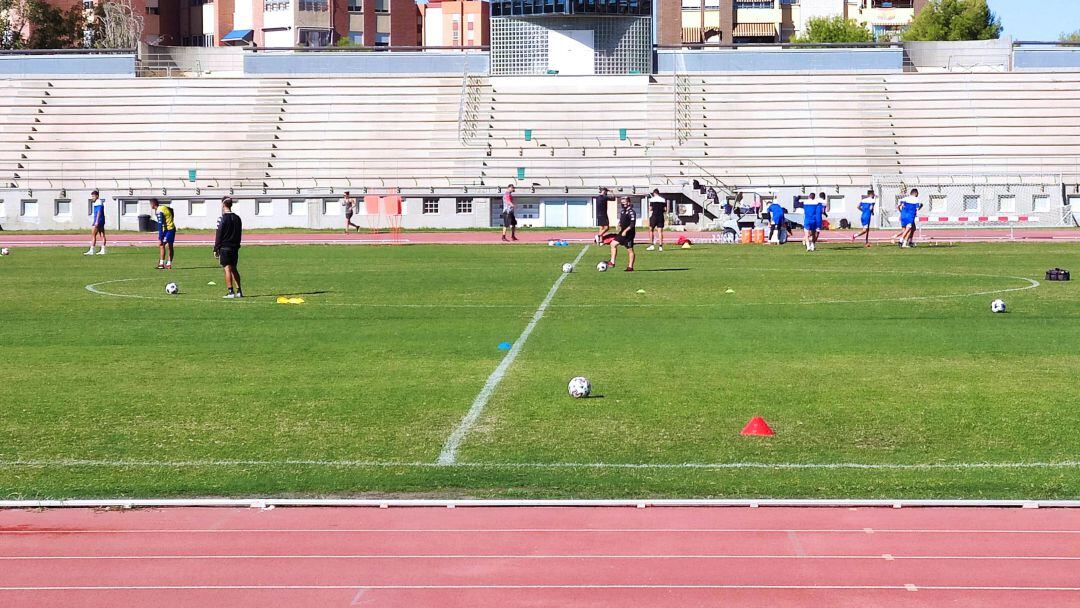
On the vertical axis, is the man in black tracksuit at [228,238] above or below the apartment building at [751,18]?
below

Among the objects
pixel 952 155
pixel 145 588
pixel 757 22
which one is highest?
pixel 757 22

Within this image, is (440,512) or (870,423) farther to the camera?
(870,423)

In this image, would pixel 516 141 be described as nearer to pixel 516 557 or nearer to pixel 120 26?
pixel 120 26

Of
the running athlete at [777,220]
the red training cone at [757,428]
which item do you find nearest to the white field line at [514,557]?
the red training cone at [757,428]

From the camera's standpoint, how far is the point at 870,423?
1252 cm

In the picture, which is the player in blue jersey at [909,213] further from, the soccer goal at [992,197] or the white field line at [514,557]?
the white field line at [514,557]

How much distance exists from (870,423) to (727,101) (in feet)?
186

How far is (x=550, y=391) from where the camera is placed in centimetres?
1427

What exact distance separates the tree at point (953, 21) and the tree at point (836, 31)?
12.3 ft

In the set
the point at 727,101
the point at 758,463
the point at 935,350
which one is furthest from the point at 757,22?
the point at 758,463

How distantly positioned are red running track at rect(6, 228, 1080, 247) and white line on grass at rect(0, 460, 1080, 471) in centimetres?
3652

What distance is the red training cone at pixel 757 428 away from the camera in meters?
12.0

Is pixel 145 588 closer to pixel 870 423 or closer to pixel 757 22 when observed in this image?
pixel 870 423

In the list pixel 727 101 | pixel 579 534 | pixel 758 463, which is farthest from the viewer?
pixel 727 101
